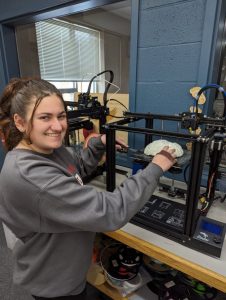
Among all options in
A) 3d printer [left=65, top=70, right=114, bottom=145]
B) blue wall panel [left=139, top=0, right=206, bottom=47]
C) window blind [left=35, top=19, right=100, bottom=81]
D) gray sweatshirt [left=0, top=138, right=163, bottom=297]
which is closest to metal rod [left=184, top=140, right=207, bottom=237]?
gray sweatshirt [left=0, top=138, right=163, bottom=297]

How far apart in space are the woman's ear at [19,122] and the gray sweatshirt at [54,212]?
8cm

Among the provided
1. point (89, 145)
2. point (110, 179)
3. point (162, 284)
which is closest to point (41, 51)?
point (89, 145)

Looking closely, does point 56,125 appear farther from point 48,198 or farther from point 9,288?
point 9,288

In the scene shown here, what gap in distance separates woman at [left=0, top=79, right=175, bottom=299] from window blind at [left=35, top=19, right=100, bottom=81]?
1.81 meters

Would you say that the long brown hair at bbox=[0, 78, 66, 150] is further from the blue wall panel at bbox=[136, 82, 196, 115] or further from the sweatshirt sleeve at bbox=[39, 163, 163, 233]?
the blue wall panel at bbox=[136, 82, 196, 115]

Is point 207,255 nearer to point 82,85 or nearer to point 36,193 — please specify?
point 36,193

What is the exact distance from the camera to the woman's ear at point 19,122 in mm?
696

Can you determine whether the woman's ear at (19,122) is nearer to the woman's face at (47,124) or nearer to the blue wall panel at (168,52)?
the woman's face at (47,124)

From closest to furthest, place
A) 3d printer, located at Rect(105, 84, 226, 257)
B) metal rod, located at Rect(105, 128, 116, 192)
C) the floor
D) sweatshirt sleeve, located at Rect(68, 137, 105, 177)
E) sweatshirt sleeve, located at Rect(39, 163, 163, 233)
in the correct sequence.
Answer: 1. sweatshirt sleeve, located at Rect(39, 163, 163, 233)
2. 3d printer, located at Rect(105, 84, 226, 257)
3. metal rod, located at Rect(105, 128, 116, 192)
4. sweatshirt sleeve, located at Rect(68, 137, 105, 177)
5. the floor

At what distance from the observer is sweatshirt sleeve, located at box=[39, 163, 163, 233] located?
60 cm

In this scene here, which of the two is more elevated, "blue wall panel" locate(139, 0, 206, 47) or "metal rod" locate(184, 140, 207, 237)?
"blue wall panel" locate(139, 0, 206, 47)

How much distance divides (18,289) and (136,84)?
1647 millimetres

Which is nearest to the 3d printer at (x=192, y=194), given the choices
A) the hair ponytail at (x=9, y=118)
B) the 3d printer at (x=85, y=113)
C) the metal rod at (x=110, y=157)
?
the metal rod at (x=110, y=157)

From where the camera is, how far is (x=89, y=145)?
1.05m
